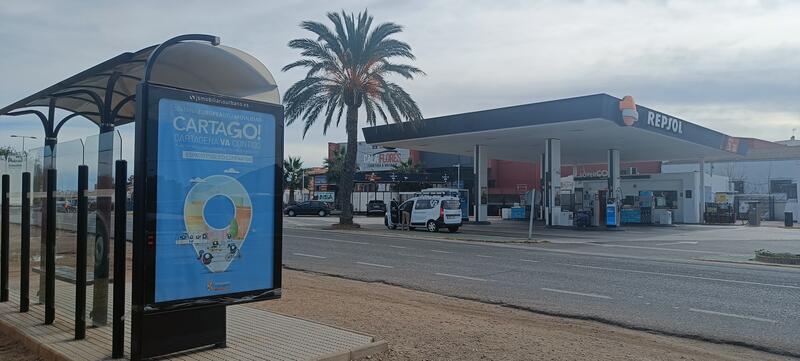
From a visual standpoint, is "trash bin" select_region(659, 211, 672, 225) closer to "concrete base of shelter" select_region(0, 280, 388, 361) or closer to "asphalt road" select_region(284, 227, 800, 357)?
"asphalt road" select_region(284, 227, 800, 357)

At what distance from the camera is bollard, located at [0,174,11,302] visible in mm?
8633

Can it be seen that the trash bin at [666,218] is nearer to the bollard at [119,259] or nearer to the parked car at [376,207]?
the parked car at [376,207]

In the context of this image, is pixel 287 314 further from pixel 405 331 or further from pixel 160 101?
pixel 160 101

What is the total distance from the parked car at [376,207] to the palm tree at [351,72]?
21.6 m

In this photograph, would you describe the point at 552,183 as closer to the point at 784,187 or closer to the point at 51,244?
the point at 51,244

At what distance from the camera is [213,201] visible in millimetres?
5746

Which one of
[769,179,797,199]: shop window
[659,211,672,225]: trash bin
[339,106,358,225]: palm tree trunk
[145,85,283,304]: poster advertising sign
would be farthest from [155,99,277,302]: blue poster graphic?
[769,179,797,199]: shop window

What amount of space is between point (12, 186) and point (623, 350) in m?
8.47

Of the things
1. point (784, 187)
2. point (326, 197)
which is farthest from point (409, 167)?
point (784, 187)

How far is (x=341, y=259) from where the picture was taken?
1675 centimetres

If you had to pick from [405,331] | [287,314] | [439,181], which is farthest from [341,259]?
[439,181]

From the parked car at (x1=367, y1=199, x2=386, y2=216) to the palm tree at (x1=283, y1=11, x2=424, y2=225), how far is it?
21.6 metres

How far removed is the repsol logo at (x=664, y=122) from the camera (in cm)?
2898

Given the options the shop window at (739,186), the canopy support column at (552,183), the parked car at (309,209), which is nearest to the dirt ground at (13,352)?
the canopy support column at (552,183)
